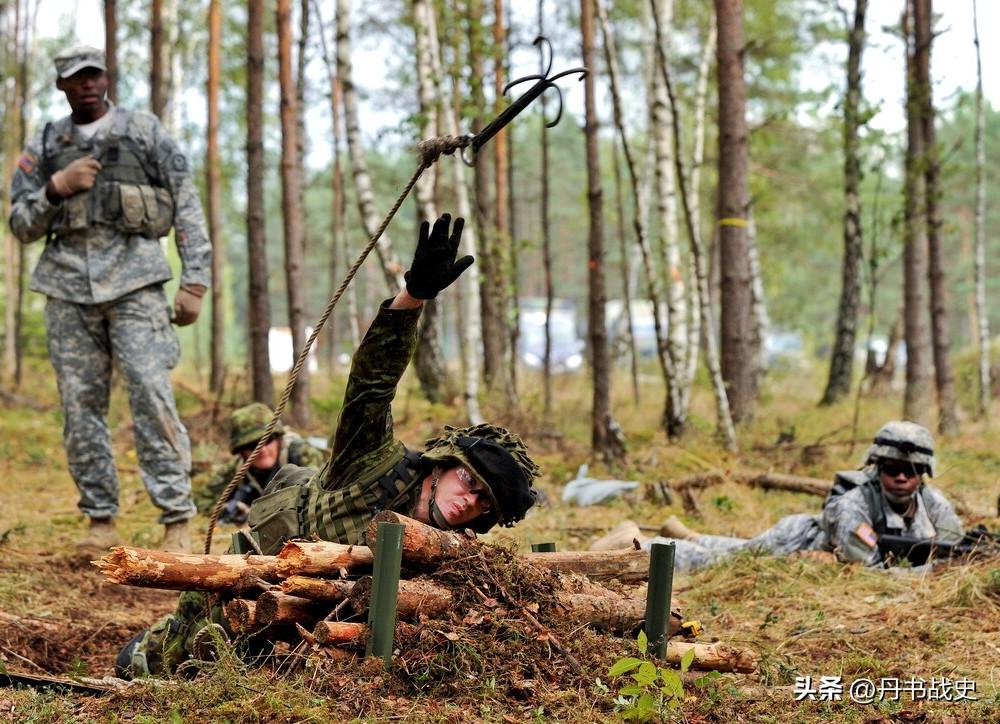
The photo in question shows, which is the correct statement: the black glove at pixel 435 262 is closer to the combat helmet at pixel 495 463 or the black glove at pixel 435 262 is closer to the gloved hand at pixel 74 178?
the combat helmet at pixel 495 463

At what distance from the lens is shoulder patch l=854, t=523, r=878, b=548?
231 inches

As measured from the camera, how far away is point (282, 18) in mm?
12062

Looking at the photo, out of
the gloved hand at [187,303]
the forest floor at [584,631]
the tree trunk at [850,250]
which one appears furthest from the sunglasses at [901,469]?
the tree trunk at [850,250]

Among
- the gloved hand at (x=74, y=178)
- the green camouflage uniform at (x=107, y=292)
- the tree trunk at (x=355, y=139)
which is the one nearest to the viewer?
the gloved hand at (x=74, y=178)

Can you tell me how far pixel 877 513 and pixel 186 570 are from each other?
13.9 feet

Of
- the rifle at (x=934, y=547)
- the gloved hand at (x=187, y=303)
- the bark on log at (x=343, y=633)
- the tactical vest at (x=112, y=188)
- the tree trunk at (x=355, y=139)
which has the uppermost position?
the tree trunk at (x=355, y=139)

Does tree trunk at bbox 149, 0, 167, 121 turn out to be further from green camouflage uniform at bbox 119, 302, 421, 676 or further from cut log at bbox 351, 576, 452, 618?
cut log at bbox 351, 576, 452, 618

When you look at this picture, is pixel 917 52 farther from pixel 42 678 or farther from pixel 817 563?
pixel 42 678

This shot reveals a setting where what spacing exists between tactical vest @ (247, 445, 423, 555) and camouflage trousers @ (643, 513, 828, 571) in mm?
2756

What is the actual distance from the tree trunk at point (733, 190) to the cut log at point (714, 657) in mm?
6805

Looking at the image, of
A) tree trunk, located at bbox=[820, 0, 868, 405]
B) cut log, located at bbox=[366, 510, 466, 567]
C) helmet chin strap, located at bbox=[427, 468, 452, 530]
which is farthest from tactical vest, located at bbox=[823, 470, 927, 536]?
tree trunk, located at bbox=[820, 0, 868, 405]

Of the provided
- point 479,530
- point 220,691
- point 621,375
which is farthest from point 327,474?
point 621,375

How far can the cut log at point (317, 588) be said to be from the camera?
3.27 meters

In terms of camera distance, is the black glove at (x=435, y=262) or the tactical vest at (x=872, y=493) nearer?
the black glove at (x=435, y=262)
